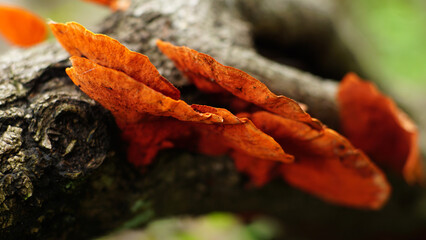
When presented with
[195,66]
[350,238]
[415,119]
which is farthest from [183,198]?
[415,119]

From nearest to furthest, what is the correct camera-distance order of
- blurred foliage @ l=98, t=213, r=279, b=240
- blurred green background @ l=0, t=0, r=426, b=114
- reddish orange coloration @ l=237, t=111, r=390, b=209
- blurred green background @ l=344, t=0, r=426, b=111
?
reddish orange coloration @ l=237, t=111, r=390, b=209 < blurred foliage @ l=98, t=213, r=279, b=240 < blurred green background @ l=0, t=0, r=426, b=114 < blurred green background @ l=344, t=0, r=426, b=111

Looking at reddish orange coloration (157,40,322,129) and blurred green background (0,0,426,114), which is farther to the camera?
blurred green background (0,0,426,114)

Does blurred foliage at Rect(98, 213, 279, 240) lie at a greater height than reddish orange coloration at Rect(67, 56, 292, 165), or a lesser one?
lesser

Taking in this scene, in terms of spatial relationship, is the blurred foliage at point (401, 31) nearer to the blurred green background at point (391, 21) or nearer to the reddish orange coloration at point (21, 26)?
the blurred green background at point (391, 21)

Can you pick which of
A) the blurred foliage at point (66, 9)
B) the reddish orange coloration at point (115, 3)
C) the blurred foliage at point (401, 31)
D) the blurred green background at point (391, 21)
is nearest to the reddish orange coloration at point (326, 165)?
the reddish orange coloration at point (115, 3)

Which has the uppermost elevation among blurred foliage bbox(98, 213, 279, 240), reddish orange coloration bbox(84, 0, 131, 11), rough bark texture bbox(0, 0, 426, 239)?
reddish orange coloration bbox(84, 0, 131, 11)

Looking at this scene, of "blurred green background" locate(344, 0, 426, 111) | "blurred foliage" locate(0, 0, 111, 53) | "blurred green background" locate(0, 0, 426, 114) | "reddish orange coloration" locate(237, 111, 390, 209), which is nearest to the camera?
"reddish orange coloration" locate(237, 111, 390, 209)

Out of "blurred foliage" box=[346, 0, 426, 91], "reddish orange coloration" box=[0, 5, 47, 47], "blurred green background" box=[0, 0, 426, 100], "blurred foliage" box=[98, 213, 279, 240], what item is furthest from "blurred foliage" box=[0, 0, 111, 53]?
"blurred foliage" box=[346, 0, 426, 91]

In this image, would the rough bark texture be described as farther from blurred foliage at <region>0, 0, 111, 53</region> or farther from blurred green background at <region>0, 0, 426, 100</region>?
blurred foliage at <region>0, 0, 111, 53</region>
